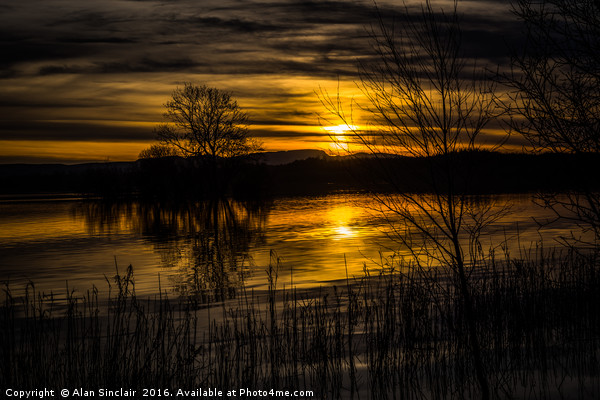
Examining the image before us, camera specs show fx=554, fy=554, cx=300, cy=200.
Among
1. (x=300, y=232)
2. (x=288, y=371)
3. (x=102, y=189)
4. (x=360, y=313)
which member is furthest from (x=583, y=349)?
(x=102, y=189)

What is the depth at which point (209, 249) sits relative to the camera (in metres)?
26.6

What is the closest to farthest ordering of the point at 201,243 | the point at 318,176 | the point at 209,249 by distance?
the point at 209,249 < the point at 201,243 < the point at 318,176

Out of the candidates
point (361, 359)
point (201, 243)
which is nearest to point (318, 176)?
point (201, 243)

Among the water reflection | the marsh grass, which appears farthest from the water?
the marsh grass

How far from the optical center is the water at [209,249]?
60.1ft

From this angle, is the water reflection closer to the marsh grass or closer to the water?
the water

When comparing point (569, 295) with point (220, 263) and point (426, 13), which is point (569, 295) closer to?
point (426, 13)

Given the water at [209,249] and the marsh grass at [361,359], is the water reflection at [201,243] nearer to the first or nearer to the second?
the water at [209,249]

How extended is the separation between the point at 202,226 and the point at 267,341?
2960 cm

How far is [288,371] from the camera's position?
29.3 ft

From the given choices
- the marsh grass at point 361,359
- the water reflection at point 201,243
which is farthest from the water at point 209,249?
the marsh grass at point 361,359

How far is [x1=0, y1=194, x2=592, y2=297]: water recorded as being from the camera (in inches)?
721

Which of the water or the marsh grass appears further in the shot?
the water

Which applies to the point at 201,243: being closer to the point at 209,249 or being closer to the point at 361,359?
the point at 209,249
